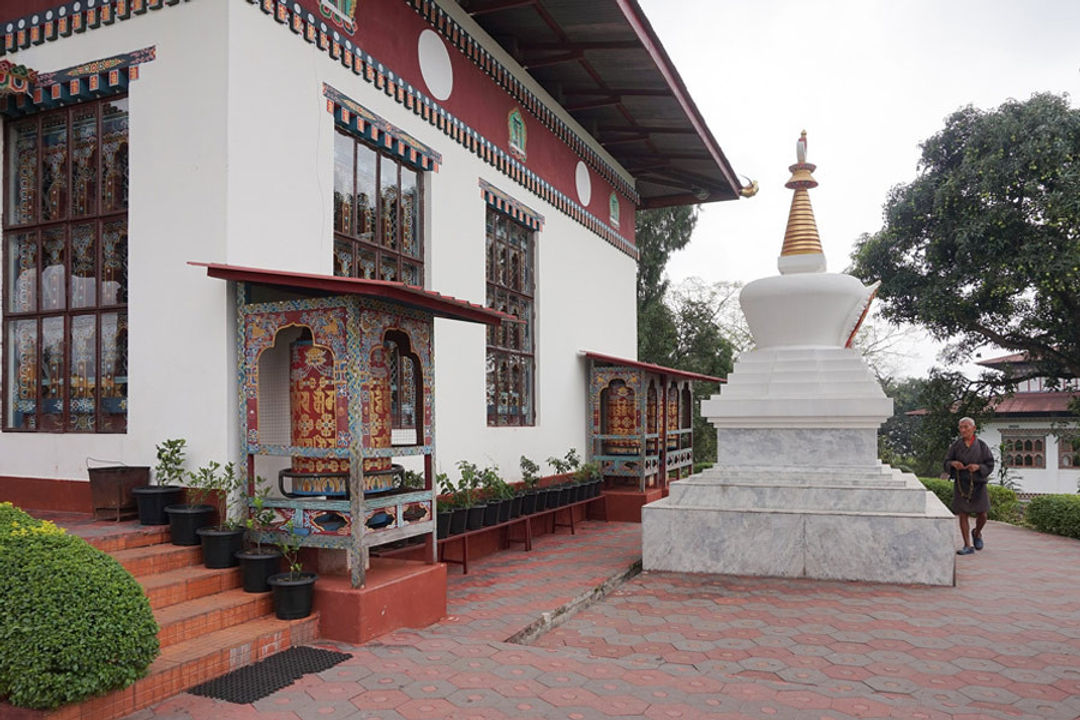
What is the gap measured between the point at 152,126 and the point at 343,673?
4226 mm

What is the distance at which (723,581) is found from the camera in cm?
759

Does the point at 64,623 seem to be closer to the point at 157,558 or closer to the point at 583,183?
the point at 157,558

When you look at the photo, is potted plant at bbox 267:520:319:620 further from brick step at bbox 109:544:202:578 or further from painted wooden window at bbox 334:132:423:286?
painted wooden window at bbox 334:132:423:286

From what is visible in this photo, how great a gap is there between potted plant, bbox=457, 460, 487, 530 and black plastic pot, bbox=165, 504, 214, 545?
2.82 m

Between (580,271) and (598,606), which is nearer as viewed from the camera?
(598,606)

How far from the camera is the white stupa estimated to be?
7.44 meters

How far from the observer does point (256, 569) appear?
16.9 ft

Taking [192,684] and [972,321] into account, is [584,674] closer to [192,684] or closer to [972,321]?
[192,684]

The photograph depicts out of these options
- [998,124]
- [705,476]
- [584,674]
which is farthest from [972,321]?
[584,674]

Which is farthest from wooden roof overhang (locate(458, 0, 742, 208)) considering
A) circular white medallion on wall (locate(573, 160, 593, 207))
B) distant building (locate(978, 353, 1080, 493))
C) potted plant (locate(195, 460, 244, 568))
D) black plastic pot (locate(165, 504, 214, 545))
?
distant building (locate(978, 353, 1080, 493))

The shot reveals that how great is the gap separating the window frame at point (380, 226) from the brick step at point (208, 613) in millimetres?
2949

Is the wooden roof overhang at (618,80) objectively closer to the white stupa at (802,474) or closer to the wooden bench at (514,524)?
the white stupa at (802,474)

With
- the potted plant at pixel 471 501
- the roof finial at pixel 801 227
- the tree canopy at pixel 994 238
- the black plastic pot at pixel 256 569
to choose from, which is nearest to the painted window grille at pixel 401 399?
the potted plant at pixel 471 501

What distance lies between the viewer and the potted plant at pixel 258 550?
5.17 meters
